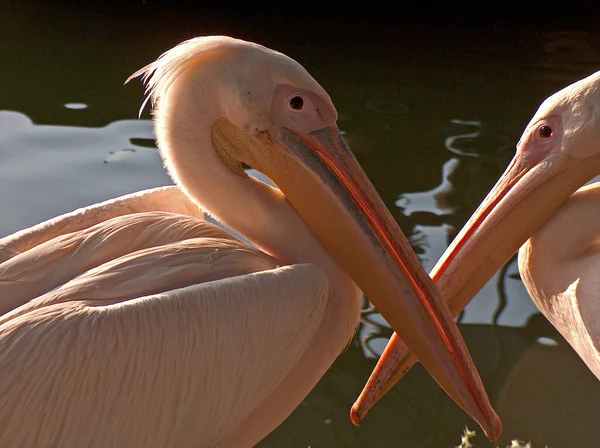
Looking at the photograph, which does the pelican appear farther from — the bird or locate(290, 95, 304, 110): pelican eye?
locate(290, 95, 304, 110): pelican eye

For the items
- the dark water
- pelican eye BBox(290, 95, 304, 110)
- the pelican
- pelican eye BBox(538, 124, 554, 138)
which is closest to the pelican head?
pelican eye BBox(290, 95, 304, 110)

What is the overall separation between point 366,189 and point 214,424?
695 mm

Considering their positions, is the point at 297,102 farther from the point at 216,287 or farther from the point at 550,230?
the point at 550,230

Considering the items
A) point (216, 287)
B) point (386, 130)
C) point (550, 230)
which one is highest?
point (216, 287)

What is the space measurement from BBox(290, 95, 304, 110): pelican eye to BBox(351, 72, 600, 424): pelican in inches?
25.5

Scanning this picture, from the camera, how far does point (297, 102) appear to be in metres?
2.31

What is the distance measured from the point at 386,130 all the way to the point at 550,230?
3092 mm

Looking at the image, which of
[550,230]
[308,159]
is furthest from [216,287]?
[550,230]

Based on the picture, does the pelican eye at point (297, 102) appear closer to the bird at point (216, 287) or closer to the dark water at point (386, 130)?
the bird at point (216, 287)

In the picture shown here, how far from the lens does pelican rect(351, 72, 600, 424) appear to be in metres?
2.51

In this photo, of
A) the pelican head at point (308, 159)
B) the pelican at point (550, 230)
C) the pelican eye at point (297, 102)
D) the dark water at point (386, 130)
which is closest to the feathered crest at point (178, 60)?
the pelican head at point (308, 159)

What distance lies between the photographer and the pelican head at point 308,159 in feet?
7.52

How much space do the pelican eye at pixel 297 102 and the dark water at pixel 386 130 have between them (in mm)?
1560

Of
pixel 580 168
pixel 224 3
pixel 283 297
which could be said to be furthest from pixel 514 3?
pixel 283 297
